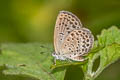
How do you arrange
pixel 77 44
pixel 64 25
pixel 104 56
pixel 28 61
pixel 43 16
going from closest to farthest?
pixel 104 56
pixel 64 25
pixel 28 61
pixel 77 44
pixel 43 16

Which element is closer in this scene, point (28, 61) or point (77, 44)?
point (28, 61)

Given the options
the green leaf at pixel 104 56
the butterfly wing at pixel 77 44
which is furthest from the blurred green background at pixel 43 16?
the green leaf at pixel 104 56

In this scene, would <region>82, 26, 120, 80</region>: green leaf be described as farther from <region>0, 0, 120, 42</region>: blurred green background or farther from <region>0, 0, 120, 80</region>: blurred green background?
<region>0, 0, 120, 42</region>: blurred green background

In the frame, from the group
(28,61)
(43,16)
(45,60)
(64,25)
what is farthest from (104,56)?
(43,16)

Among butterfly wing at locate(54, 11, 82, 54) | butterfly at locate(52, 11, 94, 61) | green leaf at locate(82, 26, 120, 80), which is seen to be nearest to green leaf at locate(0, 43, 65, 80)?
butterfly at locate(52, 11, 94, 61)

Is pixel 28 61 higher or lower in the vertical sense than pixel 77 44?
lower

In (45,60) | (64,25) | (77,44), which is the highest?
(64,25)

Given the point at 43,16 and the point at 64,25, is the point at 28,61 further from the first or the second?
the point at 43,16
